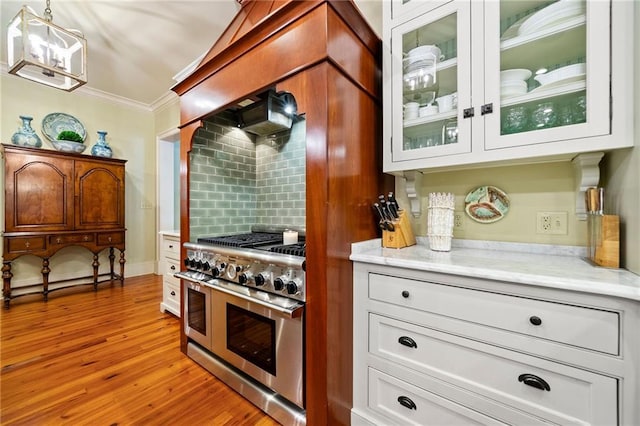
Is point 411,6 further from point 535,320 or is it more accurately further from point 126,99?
point 126,99

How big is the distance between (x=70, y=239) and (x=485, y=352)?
14.6 feet

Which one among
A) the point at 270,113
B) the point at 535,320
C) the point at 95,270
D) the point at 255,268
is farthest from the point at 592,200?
the point at 95,270

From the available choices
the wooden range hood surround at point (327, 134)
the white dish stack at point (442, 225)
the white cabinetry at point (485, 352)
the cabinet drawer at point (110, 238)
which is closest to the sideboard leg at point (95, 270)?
the cabinet drawer at point (110, 238)

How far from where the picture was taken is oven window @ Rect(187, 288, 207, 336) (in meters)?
1.89

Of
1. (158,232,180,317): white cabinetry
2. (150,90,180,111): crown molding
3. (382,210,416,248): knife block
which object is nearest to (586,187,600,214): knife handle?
(382,210,416,248): knife block

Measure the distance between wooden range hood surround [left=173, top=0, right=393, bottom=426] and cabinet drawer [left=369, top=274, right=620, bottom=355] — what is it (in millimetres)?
318

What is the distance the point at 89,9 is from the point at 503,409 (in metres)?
3.99

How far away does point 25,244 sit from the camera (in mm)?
2965

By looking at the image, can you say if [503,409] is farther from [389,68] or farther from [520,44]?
[389,68]

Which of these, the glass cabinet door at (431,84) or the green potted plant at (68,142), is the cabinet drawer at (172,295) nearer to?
the green potted plant at (68,142)

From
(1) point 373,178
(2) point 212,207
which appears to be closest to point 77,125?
(2) point 212,207

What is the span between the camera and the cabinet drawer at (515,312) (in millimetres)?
833

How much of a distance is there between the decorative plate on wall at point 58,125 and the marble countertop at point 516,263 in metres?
4.51

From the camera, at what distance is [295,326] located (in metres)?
1.33
